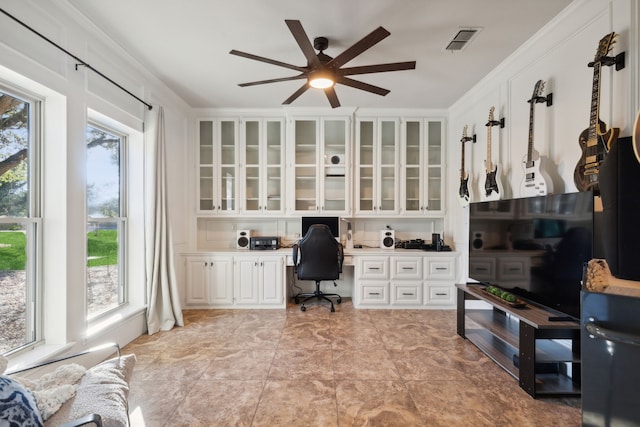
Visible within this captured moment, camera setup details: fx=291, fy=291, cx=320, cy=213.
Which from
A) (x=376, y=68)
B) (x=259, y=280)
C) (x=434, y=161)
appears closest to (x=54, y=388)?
(x=376, y=68)

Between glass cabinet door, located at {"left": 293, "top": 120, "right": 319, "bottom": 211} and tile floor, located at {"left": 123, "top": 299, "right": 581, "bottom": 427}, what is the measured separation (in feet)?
5.44

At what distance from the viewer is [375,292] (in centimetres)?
383

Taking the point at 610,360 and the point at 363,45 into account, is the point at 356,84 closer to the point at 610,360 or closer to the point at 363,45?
the point at 363,45

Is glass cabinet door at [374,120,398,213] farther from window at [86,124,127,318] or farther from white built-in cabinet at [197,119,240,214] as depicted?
window at [86,124,127,318]

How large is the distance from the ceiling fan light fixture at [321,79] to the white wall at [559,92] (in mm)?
1734

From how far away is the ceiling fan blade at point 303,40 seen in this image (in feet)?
5.55

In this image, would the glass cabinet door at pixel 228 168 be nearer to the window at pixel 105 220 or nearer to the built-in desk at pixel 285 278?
the built-in desk at pixel 285 278

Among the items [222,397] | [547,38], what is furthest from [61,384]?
[547,38]

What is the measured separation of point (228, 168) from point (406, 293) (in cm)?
299

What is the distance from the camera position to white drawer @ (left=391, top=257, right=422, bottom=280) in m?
3.81

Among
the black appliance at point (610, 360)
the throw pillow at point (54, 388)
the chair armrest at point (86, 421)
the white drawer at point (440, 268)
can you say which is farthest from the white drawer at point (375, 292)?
the chair armrest at point (86, 421)

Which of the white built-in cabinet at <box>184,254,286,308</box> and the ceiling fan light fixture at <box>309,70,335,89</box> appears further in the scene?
the white built-in cabinet at <box>184,254,286,308</box>

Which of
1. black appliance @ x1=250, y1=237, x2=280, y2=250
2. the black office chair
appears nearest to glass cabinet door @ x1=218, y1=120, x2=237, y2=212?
black appliance @ x1=250, y1=237, x2=280, y2=250

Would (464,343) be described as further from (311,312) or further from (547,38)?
(547,38)
